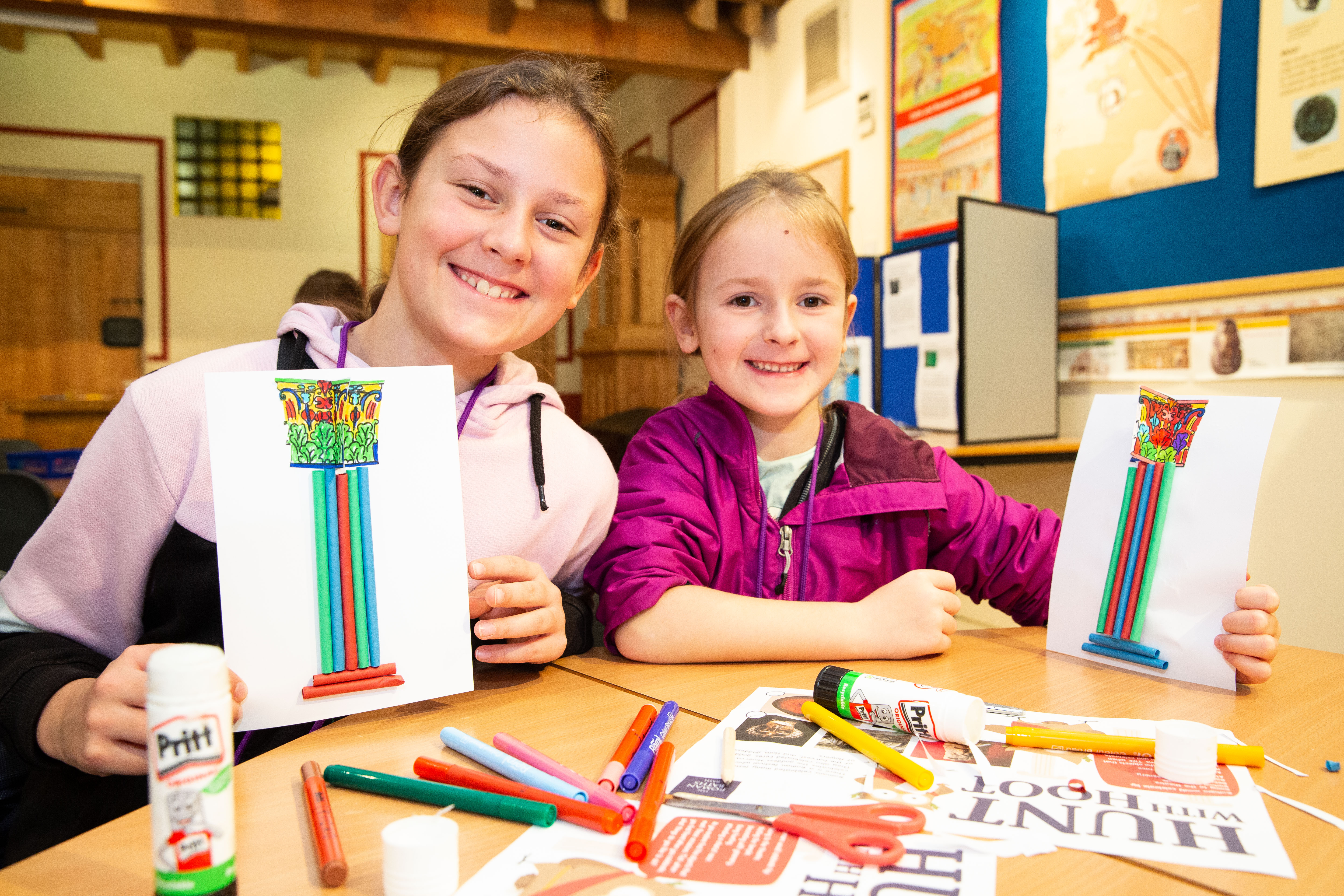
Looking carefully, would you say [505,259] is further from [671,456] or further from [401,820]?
[401,820]

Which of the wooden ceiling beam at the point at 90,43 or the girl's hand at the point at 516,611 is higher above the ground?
the wooden ceiling beam at the point at 90,43

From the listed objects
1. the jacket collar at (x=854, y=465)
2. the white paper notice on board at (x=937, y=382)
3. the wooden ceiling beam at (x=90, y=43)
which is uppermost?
the wooden ceiling beam at (x=90, y=43)

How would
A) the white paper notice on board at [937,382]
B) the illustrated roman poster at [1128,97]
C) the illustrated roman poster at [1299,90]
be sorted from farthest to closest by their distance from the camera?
the white paper notice on board at [937,382]
the illustrated roman poster at [1128,97]
the illustrated roman poster at [1299,90]

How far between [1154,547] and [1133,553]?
0.07 feet

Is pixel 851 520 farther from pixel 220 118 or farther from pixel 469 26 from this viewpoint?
pixel 220 118

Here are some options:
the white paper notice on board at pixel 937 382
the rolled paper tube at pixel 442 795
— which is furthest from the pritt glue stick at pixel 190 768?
the white paper notice on board at pixel 937 382

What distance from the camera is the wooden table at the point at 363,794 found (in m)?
0.49

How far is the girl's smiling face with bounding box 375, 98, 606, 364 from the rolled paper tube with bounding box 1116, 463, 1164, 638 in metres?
0.69

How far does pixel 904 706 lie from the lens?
0.70m

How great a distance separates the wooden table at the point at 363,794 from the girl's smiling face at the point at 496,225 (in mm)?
414

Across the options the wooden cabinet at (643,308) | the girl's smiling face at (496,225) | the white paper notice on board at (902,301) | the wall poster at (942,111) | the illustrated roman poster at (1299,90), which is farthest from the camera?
the wooden cabinet at (643,308)

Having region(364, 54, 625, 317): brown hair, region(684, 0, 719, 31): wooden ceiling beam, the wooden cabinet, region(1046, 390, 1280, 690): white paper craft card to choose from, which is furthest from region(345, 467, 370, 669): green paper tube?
the wooden cabinet

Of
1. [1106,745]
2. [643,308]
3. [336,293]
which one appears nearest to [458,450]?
[1106,745]

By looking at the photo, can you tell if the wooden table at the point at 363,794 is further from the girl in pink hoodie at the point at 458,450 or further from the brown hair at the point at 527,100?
the brown hair at the point at 527,100
